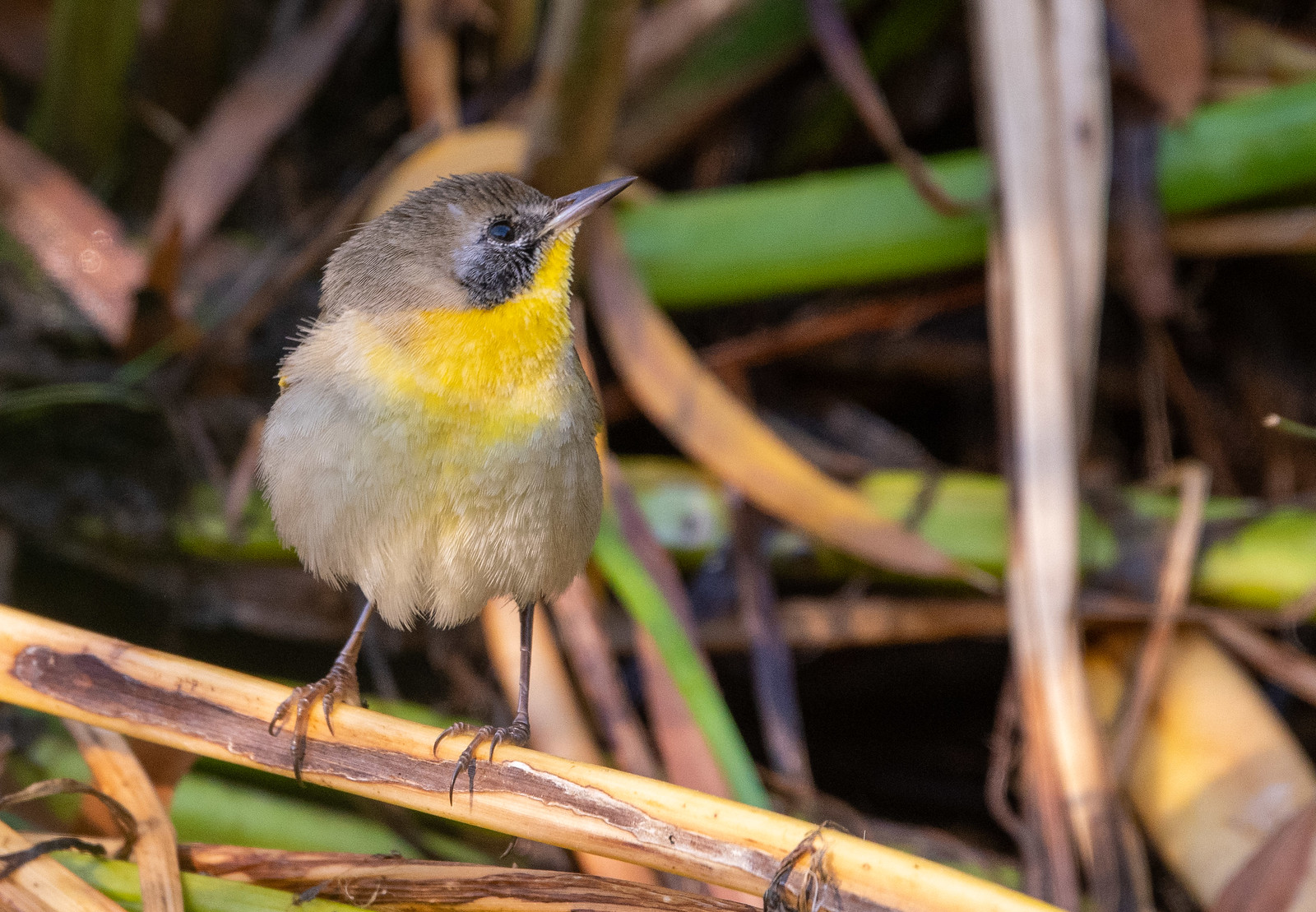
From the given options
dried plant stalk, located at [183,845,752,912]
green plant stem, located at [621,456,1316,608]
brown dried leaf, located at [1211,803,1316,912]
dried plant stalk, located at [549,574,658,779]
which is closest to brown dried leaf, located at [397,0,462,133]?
green plant stem, located at [621,456,1316,608]

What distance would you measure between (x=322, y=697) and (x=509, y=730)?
310mm

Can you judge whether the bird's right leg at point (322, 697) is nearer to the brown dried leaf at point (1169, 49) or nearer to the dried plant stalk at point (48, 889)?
the dried plant stalk at point (48, 889)

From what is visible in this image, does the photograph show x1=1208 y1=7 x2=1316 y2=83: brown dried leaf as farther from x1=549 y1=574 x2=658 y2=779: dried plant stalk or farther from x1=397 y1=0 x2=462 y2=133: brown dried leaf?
x1=549 y1=574 x2=658 y2=779: dried plant stalk

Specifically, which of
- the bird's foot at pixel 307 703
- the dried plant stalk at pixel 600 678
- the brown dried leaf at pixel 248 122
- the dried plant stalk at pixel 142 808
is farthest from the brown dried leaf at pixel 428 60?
the dried plant stalk at pixel 142 808

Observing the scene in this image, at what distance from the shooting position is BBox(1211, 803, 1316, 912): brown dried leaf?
2.05 meters

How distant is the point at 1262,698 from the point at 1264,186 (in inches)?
47.9

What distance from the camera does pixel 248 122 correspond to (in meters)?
3.22

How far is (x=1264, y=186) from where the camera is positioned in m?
2.80

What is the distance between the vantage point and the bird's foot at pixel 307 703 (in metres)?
1.65

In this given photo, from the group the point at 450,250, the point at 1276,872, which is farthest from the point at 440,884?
the point at 1276,872

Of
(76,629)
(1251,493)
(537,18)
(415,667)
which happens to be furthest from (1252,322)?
(76,629)

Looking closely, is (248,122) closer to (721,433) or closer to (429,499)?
(721,433)

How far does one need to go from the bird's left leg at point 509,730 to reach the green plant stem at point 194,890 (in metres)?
0.27

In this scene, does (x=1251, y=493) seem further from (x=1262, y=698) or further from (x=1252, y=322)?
(x=1262, y=698)
